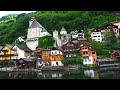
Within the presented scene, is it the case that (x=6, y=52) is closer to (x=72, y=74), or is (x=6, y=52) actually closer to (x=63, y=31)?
(x=63, y=31)

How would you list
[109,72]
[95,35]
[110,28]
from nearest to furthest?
[109,72]
[95,35]
[110,28]

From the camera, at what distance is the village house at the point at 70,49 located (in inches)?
243

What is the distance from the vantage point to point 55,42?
6.20 metres

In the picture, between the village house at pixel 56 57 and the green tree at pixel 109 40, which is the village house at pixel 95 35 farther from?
the village house at pixel 56 57

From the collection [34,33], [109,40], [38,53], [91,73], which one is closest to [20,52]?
[38,53]

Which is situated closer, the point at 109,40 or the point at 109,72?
the point at 109,72

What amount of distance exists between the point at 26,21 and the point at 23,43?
1.42ft

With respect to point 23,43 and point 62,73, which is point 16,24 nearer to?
point 23,43

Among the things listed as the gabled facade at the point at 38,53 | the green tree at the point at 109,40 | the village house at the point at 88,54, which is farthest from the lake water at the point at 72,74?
the green tree at the point at 109,40

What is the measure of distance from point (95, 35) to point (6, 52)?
1.72m

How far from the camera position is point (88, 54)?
20.0 ft

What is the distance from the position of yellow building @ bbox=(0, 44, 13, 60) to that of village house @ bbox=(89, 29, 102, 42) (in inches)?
60.9
